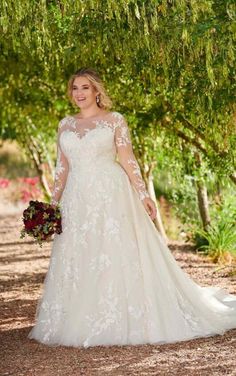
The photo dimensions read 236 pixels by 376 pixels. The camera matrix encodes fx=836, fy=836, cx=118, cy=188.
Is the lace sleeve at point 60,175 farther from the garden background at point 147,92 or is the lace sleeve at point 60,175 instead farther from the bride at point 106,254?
the garden background at point 147,92

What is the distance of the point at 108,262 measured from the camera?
606cm

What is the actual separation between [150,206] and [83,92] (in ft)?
3.17

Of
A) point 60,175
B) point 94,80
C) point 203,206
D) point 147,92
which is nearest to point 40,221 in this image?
point 60,175

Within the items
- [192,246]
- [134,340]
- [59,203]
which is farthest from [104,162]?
[192,246]

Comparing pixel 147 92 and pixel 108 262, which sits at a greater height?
pixel 147 92

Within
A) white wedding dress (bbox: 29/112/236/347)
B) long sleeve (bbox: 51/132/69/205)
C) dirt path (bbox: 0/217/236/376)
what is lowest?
dirt path (bbox: 0/217/236/376)

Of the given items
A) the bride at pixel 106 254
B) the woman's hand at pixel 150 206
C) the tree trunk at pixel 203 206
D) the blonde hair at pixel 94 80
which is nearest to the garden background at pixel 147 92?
the tree trunk at pixel 203 206

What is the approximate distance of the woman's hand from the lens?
20.0 feet

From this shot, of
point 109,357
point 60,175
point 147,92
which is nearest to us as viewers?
point 109,357

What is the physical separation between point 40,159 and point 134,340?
869 cm

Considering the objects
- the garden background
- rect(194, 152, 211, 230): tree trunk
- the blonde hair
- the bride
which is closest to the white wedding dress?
the bride

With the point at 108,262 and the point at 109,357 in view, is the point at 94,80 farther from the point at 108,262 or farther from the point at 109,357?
the point at 109,357

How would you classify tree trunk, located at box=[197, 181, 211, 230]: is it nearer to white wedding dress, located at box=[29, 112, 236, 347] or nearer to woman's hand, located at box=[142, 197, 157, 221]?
white wedding dress, located at box=[29, 112, 236, 347]

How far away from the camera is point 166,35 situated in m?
5.70
